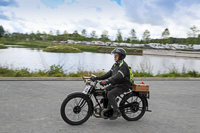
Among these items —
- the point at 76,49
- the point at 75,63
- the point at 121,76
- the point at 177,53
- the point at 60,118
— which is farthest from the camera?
the point at 177,53

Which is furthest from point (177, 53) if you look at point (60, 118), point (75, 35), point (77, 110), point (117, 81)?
point (75, 35)

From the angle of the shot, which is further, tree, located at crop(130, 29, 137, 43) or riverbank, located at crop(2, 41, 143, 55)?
tree, located at crop(130, 29, 137, 43)

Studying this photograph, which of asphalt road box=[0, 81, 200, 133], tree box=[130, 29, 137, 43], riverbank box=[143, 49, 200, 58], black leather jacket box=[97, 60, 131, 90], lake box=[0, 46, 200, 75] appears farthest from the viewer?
tree box=[130, 29, 137, 43]

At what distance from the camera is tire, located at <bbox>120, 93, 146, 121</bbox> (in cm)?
481

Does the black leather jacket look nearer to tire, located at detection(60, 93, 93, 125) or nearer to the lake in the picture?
tire, located at detection(60, 93, 93, 125)

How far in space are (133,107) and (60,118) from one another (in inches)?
71.6

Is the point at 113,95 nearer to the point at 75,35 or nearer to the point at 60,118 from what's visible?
the point at 60,118

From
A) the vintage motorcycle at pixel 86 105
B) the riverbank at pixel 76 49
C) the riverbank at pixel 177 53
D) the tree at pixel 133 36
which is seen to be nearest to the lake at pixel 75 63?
the vintage motorcycle at pixel 86 105

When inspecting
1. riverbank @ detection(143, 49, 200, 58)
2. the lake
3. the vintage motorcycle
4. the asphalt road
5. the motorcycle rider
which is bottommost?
the asphalt road

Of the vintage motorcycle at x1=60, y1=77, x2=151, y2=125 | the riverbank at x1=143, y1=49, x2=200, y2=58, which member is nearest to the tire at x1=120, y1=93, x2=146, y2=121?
the vintage motorcycle at x1=60, y1=77, x2=151, y2=125

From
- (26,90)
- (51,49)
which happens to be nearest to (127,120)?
(26,90)

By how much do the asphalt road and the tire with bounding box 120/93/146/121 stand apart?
0.14 metres

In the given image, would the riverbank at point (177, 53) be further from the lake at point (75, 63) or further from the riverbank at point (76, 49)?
the lake at point (75, 63)

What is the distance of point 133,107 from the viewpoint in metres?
4.87
